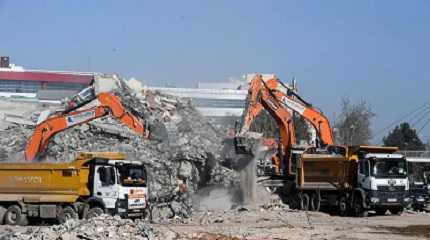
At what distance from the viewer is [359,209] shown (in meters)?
33.2

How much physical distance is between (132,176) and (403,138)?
77.8 m

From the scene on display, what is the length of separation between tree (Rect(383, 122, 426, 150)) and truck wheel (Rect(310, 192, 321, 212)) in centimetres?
6336

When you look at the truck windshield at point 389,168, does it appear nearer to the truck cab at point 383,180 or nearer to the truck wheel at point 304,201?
the truck cab at point 383,180

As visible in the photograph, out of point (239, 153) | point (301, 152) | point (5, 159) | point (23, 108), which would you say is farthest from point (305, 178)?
point (23, 108)

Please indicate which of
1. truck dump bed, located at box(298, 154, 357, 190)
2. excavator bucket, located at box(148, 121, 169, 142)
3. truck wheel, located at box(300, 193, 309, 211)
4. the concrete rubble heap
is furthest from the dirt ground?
excavator bucket, located at box(148, 121, 169, 142)

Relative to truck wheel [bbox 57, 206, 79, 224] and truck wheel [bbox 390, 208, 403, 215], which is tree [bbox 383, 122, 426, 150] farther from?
truck wheel [bbox 57, 206, 79, 224]

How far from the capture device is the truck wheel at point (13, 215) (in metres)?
27.6

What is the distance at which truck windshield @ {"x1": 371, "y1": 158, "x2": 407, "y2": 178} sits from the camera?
32875 millimetres

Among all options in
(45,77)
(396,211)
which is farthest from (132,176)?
(45,77)

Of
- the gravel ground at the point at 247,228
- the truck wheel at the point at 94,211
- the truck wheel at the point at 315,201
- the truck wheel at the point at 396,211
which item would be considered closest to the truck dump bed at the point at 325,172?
the truck wheel at the point at 315,201

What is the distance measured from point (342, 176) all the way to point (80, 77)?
80.4 m

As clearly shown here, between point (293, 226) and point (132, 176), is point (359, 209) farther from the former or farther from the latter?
point (132, 176)

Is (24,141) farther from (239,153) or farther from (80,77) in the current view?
(80,77)

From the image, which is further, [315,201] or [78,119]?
[315,201]
